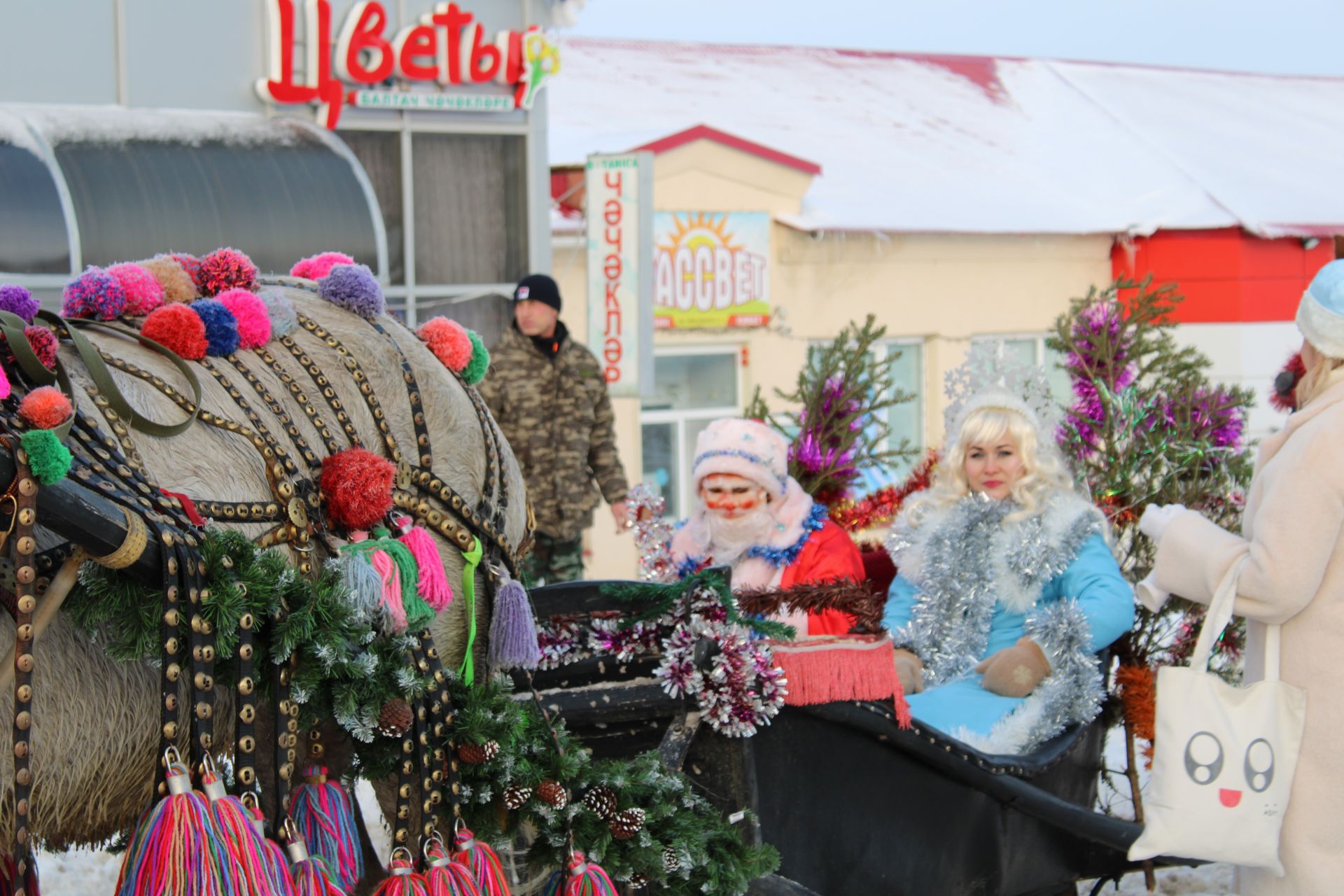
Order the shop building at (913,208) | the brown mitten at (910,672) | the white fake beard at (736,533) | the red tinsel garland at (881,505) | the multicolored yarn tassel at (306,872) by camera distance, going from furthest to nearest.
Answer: the shop building at (913,208) → the red tinsel garland at (881,505) → the white fake beard at (736,533) → the brown mitten at (910,672) → the multicolored yarn tassel at (306,872)

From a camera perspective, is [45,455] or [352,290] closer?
[45,455]

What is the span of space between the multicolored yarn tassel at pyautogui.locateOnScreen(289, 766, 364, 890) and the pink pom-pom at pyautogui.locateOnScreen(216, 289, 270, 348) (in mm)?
737

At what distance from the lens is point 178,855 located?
1716 millimetres

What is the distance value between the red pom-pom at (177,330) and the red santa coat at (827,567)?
71.0 inches

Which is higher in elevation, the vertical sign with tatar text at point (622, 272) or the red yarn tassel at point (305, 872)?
the vertical sign with tatar text at point (622, 272)

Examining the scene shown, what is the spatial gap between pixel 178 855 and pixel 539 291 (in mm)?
3748

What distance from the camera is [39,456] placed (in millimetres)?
1642

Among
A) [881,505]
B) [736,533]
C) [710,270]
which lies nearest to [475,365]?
[736,533]

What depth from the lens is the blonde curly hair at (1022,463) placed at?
3.43 meters

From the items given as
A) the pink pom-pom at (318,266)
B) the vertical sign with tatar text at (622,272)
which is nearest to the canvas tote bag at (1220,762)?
the pink pom-pom at (318,266)

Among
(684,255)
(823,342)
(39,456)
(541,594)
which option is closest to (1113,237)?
(823,342)

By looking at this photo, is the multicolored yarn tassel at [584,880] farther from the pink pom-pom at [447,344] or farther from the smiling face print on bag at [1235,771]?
the smiling face print on bag at [1235,771]

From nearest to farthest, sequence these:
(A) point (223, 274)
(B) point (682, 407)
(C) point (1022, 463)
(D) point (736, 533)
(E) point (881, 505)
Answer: (A) point (223, 274) < (C) point (1022, 463) < (D) point (736, 533) < (E) point (881, 505) < (B) point (682, 407)

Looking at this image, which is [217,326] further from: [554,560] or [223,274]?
[554,560]
